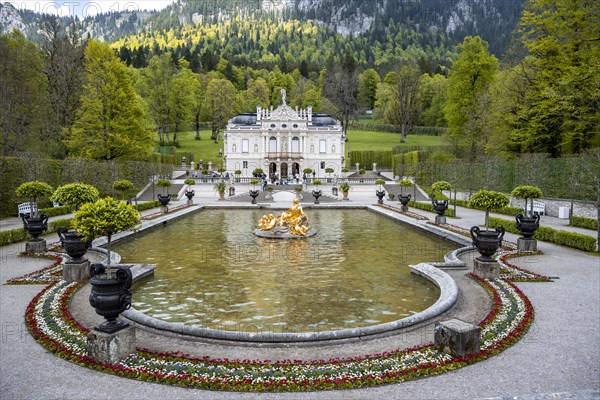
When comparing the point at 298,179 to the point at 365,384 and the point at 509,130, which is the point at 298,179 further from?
the point at 365,384

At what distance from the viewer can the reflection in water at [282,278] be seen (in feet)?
30.8

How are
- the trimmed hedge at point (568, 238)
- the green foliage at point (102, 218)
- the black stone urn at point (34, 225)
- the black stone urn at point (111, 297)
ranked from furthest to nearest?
the trimmed hedge at point (568, 238), the black stone urn at point (34, 225), the green foliage at point (102, 218), the black stone urn at point (111, 297)

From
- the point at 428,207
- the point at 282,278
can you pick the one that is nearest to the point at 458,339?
the point at 282,278

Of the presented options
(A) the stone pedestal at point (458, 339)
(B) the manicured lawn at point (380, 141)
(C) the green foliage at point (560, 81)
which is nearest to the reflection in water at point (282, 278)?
(A) the stone pedestal at point (458, 339)

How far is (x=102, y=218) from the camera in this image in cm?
891

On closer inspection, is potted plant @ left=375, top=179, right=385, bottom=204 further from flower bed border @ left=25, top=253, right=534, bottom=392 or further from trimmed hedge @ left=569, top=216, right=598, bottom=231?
flower bed border @ left=25, top=253, right=534, bottom=392

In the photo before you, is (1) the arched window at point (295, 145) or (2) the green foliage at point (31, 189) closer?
(2) the green foliage at point (31, 189)

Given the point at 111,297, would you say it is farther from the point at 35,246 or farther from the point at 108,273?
the point at 35,246

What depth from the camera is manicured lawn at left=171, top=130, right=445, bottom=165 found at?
75750mm

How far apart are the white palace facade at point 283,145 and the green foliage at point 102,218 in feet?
190

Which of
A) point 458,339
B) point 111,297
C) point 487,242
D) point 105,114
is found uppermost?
point 105,114

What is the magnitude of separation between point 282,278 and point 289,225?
795 centimetres

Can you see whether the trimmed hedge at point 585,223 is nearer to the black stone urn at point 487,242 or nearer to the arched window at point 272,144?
the black stone urn at point 487,242

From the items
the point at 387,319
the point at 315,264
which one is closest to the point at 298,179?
the point at 315,264
